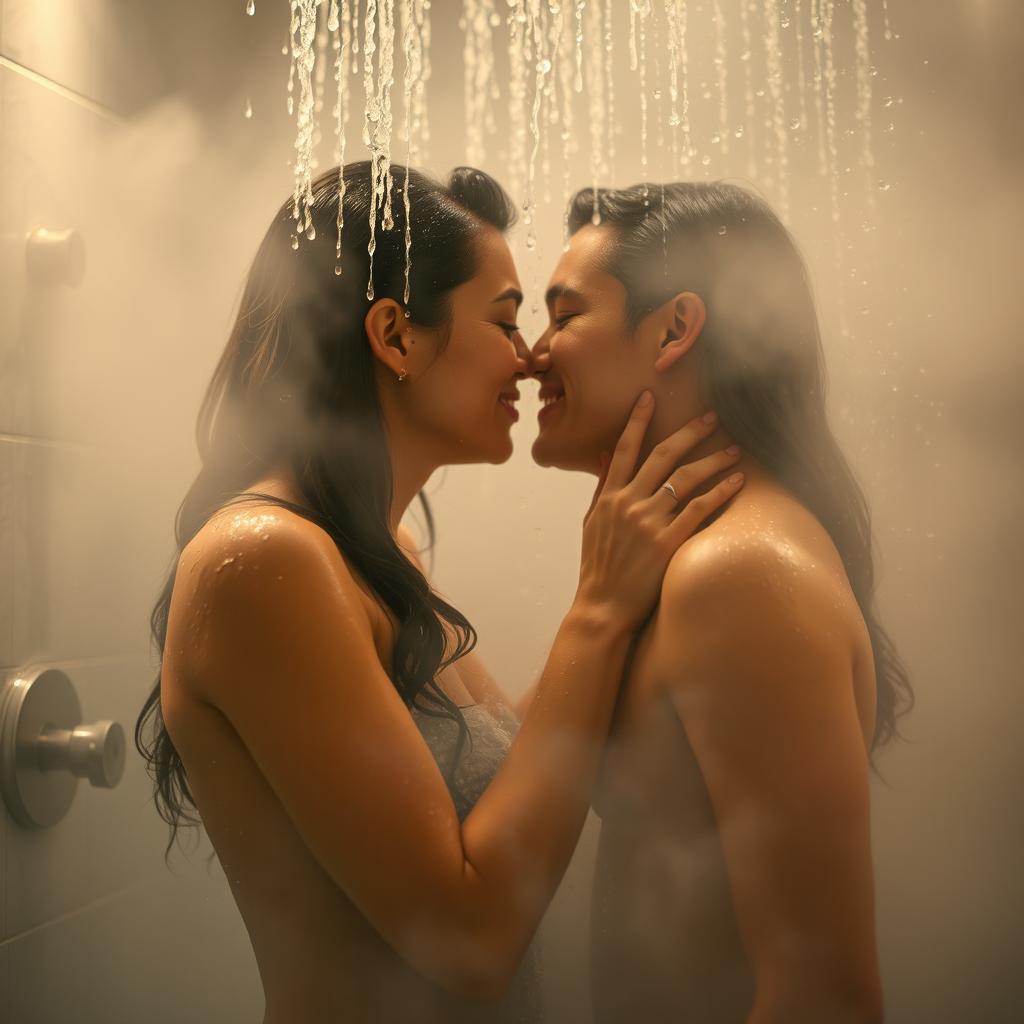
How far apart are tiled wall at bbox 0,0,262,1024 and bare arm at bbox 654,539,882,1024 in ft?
1.81

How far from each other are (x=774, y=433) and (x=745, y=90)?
0.32 m

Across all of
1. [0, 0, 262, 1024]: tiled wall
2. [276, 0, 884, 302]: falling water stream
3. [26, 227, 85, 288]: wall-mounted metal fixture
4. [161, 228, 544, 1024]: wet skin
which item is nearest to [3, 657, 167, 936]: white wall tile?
[0, 0, 262, 1024]: tiled wall

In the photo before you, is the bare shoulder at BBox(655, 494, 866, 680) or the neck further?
the neck

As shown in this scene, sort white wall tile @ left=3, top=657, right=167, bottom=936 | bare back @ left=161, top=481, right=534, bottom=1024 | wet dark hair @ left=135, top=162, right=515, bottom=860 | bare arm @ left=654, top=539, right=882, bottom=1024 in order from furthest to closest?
white wall tile @ left=3, top=657, right=167, bottom=936, wet dark hair @ left=135, top=162, right=515, bottom=860, bare back @ left=161, top=481, right=534, bottom=1024, bare arm @ left=654, top=539, right=882, bottom=1024

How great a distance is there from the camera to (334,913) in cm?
82

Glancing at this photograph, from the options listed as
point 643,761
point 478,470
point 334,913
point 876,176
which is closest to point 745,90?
point 876,176

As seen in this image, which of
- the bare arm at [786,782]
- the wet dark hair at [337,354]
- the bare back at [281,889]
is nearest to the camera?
the bare arm at [786,782]

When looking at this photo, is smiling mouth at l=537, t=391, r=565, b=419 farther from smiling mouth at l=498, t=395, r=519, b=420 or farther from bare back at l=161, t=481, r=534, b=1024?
bare back at l=161, t=481, r=534, b=1024

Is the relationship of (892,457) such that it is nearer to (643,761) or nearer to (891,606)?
(891,606)

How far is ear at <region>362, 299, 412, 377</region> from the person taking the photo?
942mm

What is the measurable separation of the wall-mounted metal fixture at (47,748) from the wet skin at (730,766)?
1.84ft

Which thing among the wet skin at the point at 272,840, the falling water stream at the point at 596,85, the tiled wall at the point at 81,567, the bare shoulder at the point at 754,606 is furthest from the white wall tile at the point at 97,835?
the bare shoulder at the point at 754,606

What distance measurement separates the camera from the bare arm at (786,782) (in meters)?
0.71

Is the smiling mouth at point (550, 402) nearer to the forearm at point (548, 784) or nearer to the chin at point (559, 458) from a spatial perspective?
the chin at point (559, 458)
